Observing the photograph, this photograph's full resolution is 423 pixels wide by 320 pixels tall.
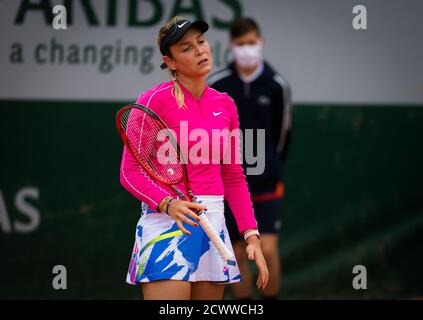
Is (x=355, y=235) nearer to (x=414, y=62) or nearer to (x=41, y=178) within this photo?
(x=414, y=62)

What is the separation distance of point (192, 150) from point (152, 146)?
0.51ft

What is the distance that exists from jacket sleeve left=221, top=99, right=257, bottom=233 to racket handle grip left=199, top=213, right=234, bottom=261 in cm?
31

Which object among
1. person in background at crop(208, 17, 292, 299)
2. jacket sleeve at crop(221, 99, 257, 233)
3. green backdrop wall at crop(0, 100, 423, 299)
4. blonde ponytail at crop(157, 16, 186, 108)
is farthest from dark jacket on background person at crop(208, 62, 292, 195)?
blonde ponytail at crop(157, 16, 186, 108)

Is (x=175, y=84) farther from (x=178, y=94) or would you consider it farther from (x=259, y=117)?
(x=259, y=117)

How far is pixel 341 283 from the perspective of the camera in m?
6.79

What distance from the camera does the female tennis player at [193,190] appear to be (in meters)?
3.50

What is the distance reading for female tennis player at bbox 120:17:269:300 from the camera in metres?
3.50

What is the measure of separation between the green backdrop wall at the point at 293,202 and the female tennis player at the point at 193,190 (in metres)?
3.06

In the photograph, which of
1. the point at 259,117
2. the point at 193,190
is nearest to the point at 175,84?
the point at 193,190

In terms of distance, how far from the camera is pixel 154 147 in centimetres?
355

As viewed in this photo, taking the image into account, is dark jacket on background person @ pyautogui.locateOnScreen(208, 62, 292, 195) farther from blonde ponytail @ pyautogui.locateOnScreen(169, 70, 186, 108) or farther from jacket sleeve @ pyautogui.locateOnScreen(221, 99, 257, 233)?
blonde ponytail @ pyautogui.locateOnScreen(169, 70, 186, 108)

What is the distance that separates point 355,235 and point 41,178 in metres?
2.29
